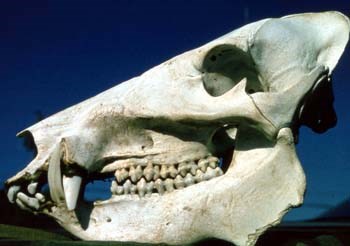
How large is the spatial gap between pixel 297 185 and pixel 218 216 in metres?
0.22

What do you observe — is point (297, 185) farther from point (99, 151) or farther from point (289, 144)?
point (99, 151)

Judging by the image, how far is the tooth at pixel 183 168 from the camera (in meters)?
1.97

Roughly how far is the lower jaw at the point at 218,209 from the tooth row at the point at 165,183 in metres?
0.02

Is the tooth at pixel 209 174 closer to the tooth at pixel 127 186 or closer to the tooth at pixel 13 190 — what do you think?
the tooth at pixel 127 186

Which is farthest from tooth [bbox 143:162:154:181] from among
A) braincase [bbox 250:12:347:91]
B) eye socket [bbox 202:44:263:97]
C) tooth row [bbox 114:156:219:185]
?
braincase [bbox 250:12:347:91]

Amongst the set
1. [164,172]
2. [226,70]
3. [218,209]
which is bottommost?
[218,209]

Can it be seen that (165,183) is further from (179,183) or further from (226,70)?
(226,70)

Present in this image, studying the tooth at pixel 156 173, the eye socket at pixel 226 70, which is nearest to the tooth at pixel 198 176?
the tooth at pixel 156 173

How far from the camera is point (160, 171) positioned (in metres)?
1.98

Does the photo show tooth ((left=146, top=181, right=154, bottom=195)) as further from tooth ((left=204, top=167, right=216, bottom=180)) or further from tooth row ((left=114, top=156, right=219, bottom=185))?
tooth ((left=204, top=167, right=216, bottom=180))

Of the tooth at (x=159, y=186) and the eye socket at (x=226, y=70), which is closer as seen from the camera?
the tooth at (x=159, y=186)

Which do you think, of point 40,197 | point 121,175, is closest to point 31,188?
point 40,197

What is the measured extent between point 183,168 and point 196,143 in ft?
0.27

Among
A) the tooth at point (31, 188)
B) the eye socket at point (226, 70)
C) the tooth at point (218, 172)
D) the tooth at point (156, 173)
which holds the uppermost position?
the eye socket at point (226, 70)
